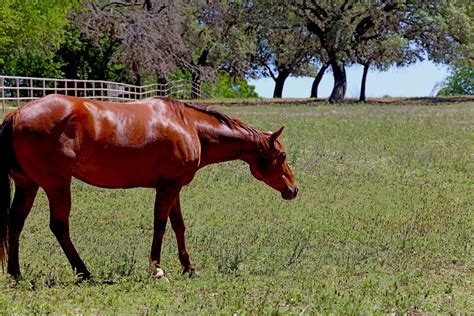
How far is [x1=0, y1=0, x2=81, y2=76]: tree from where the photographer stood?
34.0 metres

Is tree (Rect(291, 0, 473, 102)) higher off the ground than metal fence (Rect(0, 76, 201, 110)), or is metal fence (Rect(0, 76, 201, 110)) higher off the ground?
tree (Rect(291, 0, 473, 102))

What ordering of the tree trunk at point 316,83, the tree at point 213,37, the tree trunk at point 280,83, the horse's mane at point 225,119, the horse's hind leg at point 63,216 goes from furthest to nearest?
the tree trunk at point 280,83, the tree trunk at point 316,83, the tree at point 213,37, the horse's mane at point 225,119, the horse's hind leg at point 63,216

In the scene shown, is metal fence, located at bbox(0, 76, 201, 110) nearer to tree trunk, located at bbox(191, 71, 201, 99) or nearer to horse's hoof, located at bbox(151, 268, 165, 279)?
tree trunk, located at bbox(191, 71, 201, 99)

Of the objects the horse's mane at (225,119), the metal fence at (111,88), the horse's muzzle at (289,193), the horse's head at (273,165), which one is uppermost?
the horse's mane at (225,119)

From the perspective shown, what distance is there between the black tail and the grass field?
443 mm

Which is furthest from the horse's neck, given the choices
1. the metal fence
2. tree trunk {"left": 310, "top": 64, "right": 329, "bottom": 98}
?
tree trunk {"left": 310, "top": 64, "right": 329, "bottom": 98}

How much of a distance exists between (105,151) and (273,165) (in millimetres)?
2032

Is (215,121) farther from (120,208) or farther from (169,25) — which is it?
(169,25)

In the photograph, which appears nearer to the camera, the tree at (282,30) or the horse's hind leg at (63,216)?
the horse's hind leg at (63,216)

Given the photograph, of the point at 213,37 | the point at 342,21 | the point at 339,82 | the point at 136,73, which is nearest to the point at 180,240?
the point at 342,21

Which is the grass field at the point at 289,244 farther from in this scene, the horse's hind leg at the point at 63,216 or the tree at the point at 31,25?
the tree at the point at 31,25

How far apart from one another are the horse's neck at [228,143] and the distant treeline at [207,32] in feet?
97.0

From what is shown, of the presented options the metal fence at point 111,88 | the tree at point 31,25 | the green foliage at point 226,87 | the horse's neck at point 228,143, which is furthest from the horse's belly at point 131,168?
the green foliage at point 226,87

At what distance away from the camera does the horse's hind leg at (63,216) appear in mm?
7195
